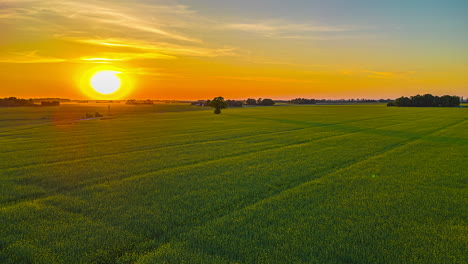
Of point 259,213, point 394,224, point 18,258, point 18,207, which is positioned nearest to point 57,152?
point 18,207

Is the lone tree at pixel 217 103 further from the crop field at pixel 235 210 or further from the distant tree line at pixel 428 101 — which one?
the distant tree line at pixel 428 101

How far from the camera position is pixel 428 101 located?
149375 mm

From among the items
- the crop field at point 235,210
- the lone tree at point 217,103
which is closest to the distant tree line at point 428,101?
the lone tree at point 217,103

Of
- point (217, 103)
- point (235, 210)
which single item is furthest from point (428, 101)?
point (235, 210)

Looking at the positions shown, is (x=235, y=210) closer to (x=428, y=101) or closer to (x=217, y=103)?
(x=217, y=103)

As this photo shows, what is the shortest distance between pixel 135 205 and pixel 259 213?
431 cm

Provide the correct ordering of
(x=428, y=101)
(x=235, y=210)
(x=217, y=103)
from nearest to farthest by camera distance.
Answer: (x=235, y=210) < (x=217, y=103) < (x=428, y=101)

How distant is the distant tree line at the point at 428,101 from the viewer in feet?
480

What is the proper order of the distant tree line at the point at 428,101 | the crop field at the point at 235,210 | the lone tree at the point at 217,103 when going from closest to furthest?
the crop field at the point at 235,210
the lone tree at the point at 217,103
the distant tree line at the point at 428,101

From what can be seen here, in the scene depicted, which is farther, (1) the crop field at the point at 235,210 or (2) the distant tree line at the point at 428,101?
(2) the distant tree line at the point at 428,101

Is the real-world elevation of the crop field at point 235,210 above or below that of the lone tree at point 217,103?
below

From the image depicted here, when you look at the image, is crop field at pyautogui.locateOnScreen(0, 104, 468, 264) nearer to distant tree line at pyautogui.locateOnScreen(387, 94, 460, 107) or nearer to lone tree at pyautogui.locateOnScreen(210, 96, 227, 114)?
lone tree at pyautogui.locateOnScreen(210, 96, 227, 114)

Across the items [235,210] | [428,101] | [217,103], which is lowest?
[235,210]

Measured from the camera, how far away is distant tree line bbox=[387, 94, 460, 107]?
5758 inches
